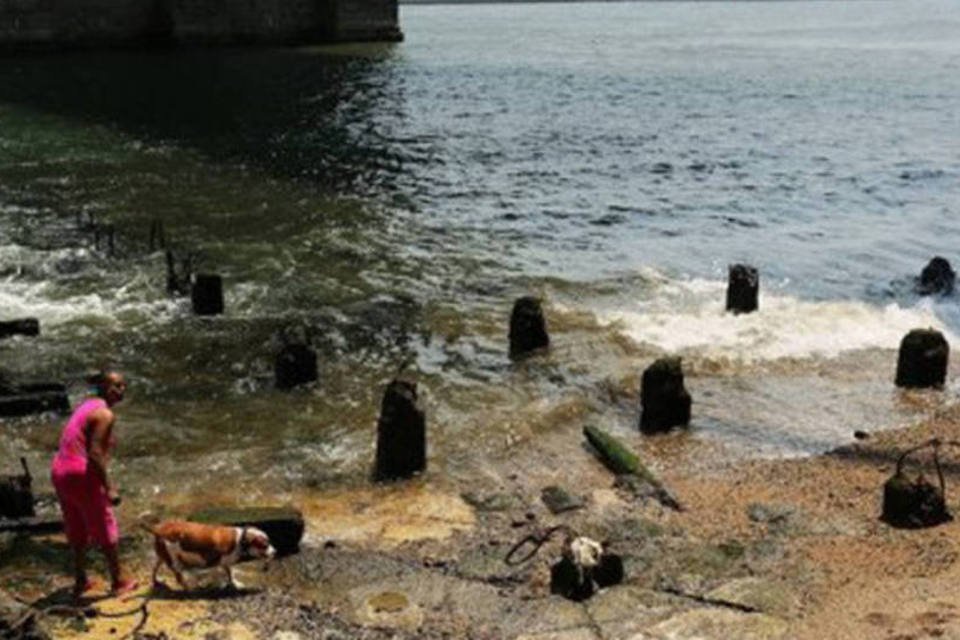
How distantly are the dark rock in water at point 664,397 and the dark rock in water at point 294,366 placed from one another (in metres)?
5.40

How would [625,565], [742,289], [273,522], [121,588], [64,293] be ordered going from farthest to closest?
[64,293] → [742,289] → [273,522] → [625,565] → [121,588]

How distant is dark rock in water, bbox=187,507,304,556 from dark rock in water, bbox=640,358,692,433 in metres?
6.24

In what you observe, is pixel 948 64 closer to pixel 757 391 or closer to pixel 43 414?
pixel 757 391

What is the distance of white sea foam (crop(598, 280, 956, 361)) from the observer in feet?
69.8

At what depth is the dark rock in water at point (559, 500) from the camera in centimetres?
1412

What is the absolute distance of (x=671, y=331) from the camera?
2217 cm

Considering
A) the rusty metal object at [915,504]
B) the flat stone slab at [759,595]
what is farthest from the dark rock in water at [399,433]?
the rusty metal object at [915,504]

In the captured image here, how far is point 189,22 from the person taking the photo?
3438 inches

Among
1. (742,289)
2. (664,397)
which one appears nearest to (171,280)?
(664,397)

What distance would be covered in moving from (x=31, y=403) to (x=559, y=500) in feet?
26.5

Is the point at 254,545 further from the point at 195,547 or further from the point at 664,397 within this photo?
the point at 664,397

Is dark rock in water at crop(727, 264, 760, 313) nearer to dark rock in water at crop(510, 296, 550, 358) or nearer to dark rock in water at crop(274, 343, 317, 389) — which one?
dark rock in water at crop(510, 296, 550, 358)

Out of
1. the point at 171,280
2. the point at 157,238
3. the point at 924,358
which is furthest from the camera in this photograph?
the point at 157,238

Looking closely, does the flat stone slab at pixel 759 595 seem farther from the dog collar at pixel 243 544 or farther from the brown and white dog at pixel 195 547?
the brown and white dog at pixel 195 547
